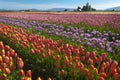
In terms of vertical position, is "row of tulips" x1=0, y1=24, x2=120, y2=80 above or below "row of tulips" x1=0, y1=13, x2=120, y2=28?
above

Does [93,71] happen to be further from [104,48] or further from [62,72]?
[104,48]

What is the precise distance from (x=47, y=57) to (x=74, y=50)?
0.75 m

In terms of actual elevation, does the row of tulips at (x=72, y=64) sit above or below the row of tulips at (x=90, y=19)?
above

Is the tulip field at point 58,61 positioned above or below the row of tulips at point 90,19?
above

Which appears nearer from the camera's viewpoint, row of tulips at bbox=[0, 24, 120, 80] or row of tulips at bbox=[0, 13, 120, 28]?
row of tulips at bbox=[0, 24, 120, 80]

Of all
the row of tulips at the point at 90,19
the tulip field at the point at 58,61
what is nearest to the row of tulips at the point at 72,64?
the tulip field at the point at 58,61

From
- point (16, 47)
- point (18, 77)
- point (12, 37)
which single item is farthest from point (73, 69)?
point (12, 37)

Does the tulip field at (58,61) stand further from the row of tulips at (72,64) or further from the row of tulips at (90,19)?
the row of tulips at (90,19)

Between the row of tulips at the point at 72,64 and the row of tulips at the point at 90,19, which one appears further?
the row of tulips at the point at 90,19

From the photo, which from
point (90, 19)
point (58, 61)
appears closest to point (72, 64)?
point (58, 61)

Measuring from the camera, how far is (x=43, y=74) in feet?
24.8

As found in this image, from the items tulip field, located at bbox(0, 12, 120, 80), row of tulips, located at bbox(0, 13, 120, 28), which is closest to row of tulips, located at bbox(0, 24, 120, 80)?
tulip field, located at bbox(0, 12, 120, 80)

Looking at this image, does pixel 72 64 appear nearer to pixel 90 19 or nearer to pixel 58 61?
pixel 58 61

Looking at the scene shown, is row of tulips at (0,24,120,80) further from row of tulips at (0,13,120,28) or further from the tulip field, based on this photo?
row of tulips at (0,13,120,28)
